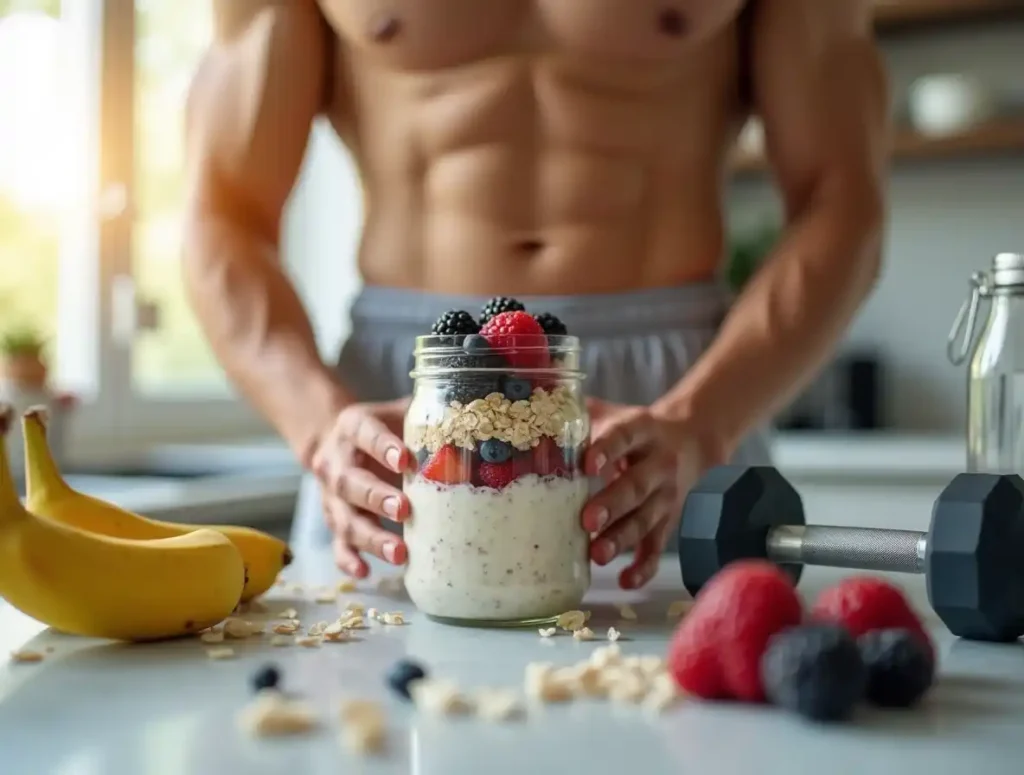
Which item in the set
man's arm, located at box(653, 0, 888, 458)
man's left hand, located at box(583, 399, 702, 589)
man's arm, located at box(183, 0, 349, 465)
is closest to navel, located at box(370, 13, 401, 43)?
man's arm, located at box(183, 0, 349, 465)

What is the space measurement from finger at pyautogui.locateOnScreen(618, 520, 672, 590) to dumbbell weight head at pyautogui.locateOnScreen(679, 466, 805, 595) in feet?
0.26

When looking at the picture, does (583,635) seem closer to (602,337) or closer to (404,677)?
(404,677)

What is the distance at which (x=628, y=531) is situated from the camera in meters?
0.85

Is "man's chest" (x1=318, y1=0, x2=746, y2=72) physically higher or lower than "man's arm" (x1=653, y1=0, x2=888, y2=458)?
higher

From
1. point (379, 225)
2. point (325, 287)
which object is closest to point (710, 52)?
point (379, 225)

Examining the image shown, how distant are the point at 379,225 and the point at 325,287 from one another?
1720 mm

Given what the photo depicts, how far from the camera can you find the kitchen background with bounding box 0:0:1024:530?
209cm

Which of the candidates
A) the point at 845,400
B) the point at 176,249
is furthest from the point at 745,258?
the point at 176,249

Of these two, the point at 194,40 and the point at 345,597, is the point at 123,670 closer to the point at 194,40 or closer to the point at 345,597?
the point at 345,597

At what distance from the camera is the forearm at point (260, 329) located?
3.51ft

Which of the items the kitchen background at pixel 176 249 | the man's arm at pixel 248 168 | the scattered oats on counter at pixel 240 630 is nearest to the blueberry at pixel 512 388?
the scattered oats on counter at pixel 240 630

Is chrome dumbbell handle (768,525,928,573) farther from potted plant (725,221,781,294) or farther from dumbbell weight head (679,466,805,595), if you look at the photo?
potted plant (725,221,781,294)

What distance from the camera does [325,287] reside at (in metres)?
3.00

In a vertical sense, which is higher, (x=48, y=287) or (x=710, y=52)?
(x=710, y=52)
